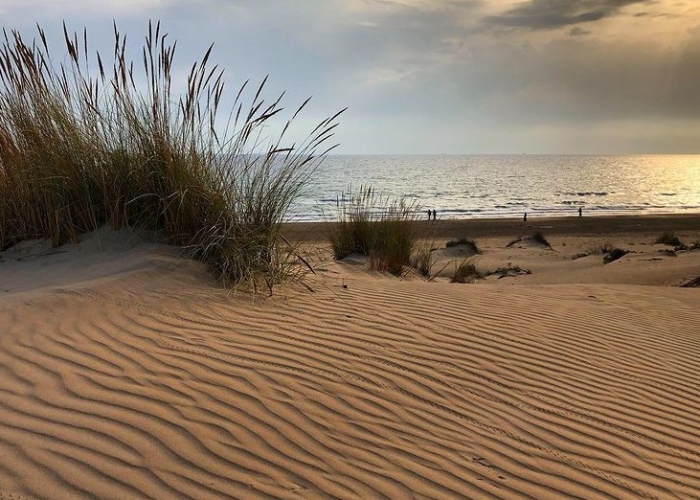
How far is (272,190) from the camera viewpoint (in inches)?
212

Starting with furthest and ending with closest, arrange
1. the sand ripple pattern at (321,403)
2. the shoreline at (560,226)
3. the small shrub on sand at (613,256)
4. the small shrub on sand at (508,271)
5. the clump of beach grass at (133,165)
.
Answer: the shoreline at (560,226) → the small shrub on sand at (613,256) → the small shrub on sand at (508,271) → the clump of beach grass at (133,165) → the sand ripple pattern at (321,403)

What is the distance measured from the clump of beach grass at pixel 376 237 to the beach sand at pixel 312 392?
2.68 m

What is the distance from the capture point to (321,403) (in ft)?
9.93

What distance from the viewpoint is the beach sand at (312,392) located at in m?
2.42

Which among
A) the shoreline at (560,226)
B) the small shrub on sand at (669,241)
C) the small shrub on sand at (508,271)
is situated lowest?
the small shrub on sand at (508,271)

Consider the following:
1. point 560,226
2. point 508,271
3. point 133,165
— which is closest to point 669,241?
point 560,226

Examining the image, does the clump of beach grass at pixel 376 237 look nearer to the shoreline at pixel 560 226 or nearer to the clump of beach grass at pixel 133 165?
the clump of beach grass at pixel 133 165

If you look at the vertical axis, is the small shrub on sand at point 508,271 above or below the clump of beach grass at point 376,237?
below

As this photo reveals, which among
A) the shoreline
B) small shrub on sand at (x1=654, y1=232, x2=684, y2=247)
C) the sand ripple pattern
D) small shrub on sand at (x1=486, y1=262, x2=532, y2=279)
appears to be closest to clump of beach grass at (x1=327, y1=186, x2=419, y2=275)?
small shrub on sand at (x1=486, y1=262, x2=532, y2=279)

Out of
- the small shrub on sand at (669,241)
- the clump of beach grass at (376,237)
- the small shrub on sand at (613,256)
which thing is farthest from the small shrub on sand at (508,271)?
the small shrub on sand at (669,241)

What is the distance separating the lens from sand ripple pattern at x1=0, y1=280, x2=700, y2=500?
2398 millimetres

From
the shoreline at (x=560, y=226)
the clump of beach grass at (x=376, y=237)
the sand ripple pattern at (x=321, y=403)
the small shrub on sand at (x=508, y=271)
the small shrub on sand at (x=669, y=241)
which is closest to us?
the sand ripple pattern at (x=321, y=403)

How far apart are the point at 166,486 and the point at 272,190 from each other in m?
3.44

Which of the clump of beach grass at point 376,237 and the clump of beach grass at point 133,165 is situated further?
the clump of beach grass at point 376,237
